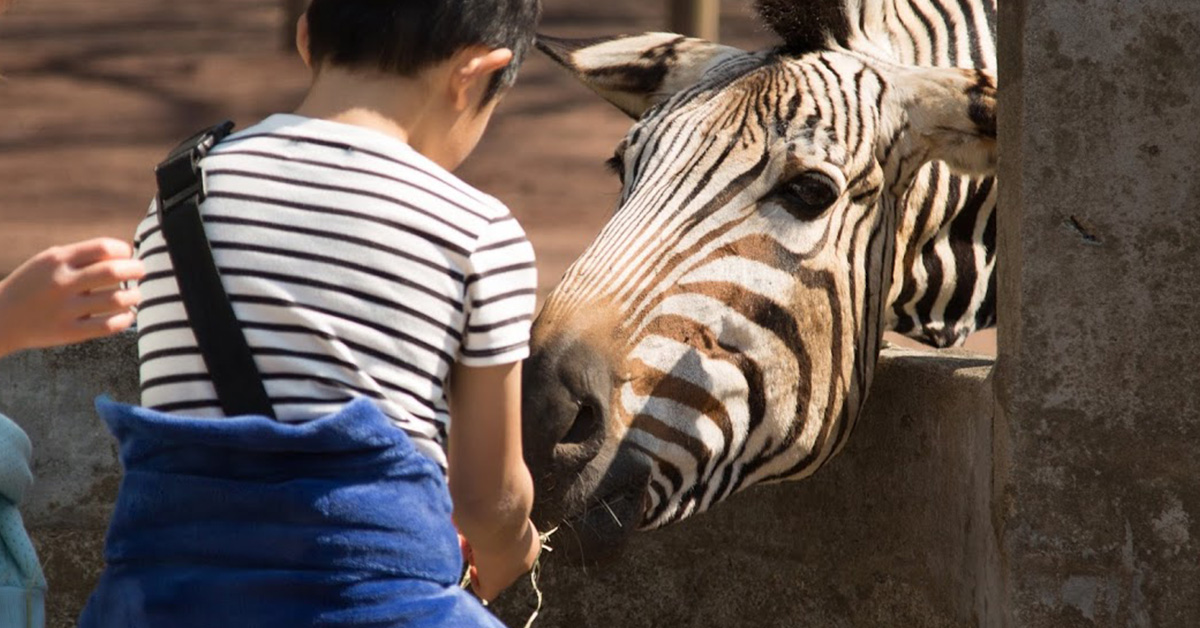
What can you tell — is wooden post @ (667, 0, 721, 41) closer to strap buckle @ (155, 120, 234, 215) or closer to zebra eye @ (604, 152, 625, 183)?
zebra eye @ (604, 152, 625, 183)

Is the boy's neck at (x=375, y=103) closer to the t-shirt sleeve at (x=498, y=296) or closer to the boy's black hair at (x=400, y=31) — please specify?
the boy's black hair at (x=400, y=31)

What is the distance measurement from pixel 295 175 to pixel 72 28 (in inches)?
630

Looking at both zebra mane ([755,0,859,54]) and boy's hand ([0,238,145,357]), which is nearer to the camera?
boy's hand ([0,238,145,357])

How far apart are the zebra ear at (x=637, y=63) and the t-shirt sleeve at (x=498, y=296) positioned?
202 cm

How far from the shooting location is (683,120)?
11.9ft

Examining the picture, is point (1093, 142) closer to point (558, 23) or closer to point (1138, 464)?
point (1138, 464)

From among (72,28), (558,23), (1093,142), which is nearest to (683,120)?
(1093,142)

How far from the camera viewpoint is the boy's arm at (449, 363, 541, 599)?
2219 mm

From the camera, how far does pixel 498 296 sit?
2.18 metres

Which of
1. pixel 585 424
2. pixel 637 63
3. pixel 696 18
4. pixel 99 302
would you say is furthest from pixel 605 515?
pixel 696 18

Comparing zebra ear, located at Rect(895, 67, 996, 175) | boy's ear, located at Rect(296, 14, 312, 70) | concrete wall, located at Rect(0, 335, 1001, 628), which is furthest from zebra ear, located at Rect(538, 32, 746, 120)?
boy's ear, located at Rect(296, 14, 312, 70)

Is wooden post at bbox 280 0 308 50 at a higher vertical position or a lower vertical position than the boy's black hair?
lower

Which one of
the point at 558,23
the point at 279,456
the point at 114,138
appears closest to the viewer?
the point at 279,456

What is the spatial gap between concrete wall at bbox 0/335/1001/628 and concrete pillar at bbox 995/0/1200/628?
0.61 m
